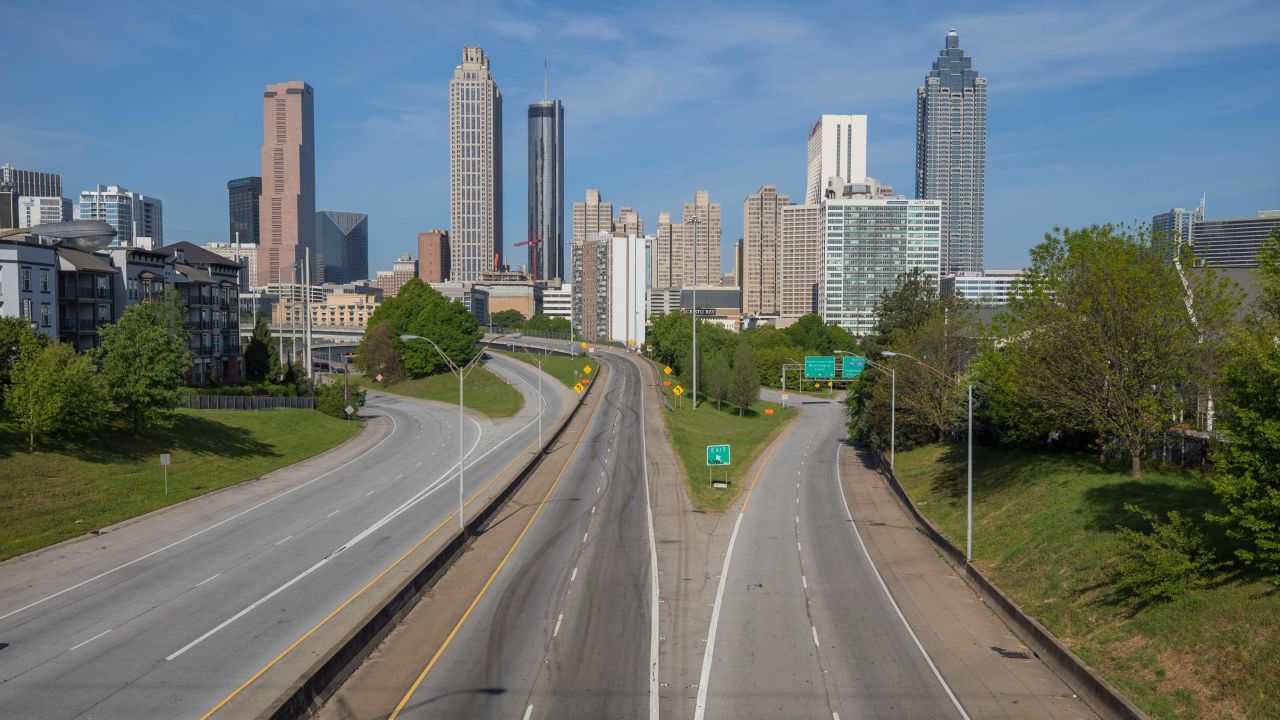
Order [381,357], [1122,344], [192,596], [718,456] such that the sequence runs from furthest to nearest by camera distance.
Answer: [381,357] → [718,456] → [1122,344] → [192,596]

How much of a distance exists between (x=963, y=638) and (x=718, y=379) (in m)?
75.7

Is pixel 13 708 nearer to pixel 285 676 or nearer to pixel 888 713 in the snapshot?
pixel 285 676

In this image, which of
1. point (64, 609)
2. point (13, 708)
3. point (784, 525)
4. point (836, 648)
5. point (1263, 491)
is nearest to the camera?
point (13, 708)

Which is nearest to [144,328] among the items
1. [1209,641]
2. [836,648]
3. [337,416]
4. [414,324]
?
[337,416]

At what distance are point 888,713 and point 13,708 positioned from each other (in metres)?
19.9

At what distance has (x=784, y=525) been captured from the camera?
151ft

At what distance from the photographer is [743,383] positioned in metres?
102

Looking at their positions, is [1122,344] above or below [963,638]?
above

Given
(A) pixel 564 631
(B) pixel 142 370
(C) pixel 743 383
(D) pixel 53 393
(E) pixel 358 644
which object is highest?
(B) pixel 142 370

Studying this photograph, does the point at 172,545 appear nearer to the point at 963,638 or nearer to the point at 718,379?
the point at 963,638

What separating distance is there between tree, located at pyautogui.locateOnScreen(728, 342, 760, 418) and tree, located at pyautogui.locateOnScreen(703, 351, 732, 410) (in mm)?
727

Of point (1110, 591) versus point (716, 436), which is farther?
point (716, 436)

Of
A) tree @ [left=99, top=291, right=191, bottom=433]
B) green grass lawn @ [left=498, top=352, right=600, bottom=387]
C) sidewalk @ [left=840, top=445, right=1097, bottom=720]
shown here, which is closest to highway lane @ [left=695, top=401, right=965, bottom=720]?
sidewalk @ [left=840, top=445, right=1097, bottom=720]

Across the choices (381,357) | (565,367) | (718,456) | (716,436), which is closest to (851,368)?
(716,436)
